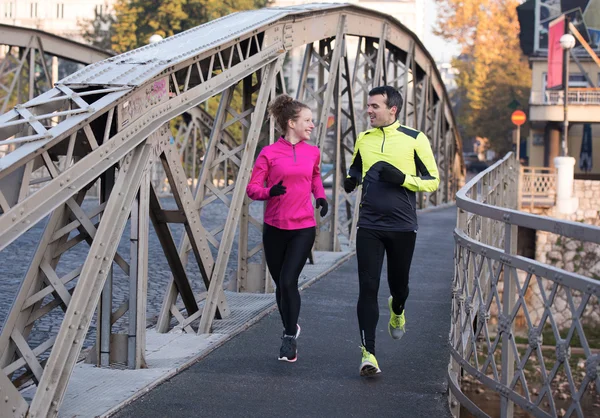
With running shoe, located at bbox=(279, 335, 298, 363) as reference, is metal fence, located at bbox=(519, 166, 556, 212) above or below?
below

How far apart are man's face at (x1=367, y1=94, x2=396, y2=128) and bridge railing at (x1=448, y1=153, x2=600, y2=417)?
0.68 meters

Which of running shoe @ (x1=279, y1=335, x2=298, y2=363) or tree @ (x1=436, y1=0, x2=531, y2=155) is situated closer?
running shoe @ (x1=279, y1=335, x2=298, y2=363)

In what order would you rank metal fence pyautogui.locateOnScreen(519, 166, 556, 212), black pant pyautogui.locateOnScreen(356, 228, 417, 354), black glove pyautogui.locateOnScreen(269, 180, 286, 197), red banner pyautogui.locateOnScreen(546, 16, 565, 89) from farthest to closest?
red banner pyautogui.locateOnScreen(546, 16, 565, 89)
metal fence pyautogui.locateOnScreen(519, 166, 556, 212)
black glove pyautogui.locateOnScreen(269, 180, 286, 197)
black pant pyautogui.locateOnScreen(356, 228, 417, 354)

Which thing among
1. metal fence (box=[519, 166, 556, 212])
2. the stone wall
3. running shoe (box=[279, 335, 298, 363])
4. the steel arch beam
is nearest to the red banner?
the stone wall

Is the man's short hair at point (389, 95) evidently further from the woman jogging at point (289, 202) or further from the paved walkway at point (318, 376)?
the paved walkway at point (318, 376)

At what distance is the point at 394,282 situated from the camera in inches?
294

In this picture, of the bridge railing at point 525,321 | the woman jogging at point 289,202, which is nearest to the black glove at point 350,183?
the woman jogging at point 289,202

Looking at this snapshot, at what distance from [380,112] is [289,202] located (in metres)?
0.92

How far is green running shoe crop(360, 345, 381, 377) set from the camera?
23.1 feet

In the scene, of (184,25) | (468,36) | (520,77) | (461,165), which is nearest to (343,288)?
(461,165)

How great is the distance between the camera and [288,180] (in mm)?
7652

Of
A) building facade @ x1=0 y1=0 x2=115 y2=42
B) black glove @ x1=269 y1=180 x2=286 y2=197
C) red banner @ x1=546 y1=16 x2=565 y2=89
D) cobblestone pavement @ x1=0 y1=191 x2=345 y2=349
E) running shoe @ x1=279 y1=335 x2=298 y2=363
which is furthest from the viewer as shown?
building facade @ x1=0 y1=0 x2=115 y2=42

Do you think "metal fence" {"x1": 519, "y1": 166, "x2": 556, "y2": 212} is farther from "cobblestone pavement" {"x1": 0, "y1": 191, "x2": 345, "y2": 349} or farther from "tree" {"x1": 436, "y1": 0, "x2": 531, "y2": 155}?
"tree" {"x1": 436, "y1": 0, "x2": 531, "y2": 155}

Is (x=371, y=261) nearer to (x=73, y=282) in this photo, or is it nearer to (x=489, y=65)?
(x=73, y=282)
